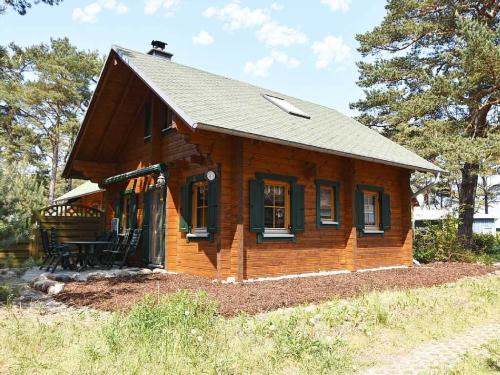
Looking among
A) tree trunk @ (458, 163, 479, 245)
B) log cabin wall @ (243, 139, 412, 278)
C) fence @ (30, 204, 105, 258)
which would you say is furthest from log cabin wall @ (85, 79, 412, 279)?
tree trunk @ (458, 163, 479, 245)

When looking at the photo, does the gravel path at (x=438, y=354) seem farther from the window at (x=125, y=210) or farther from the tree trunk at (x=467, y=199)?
the tree trunk at (x=467, y=199)

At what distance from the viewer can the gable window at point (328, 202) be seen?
11234 mm

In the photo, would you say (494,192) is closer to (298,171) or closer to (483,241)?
(483,241)

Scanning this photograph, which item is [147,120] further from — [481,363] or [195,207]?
[481,363]

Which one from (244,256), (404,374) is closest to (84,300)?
(244,256)

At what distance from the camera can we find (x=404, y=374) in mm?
3973

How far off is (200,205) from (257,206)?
170cm

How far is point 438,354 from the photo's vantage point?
4.59 meters

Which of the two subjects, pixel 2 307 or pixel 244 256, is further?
pixel 244 256

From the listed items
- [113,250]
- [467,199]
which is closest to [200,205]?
[113,250]

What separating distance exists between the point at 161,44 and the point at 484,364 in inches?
497

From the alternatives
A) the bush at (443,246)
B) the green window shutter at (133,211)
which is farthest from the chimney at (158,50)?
the bush at (443,246)

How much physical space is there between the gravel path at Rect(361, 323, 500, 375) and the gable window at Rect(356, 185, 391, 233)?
708cm

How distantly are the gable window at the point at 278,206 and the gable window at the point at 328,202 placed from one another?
0.86 m
